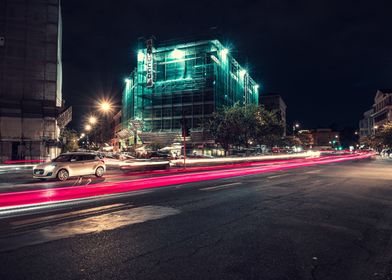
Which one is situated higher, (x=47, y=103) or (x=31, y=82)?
(x=31, y=82)

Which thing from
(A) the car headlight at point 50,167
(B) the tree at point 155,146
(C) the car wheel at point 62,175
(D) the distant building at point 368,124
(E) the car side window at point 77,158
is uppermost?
(D) the distant building at point 368,124

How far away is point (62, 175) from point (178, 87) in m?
48.0

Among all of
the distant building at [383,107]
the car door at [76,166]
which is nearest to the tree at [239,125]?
the car door at [76,166]

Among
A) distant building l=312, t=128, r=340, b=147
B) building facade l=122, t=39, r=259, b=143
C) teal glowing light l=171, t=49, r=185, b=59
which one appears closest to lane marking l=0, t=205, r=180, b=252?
building facade l=122, t=39, r=259, b=143

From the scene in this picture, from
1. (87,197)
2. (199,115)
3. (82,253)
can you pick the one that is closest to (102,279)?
(82,253)

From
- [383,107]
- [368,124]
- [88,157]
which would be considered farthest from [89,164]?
[368,124]

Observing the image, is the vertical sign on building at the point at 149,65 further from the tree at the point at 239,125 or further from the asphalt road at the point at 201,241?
the asphalt road at the point at 201,241

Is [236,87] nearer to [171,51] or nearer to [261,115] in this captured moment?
[171,51]

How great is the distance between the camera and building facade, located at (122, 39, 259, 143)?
5875cm

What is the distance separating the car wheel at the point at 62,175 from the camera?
14.8 metres

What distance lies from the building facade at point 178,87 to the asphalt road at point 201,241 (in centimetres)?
4861

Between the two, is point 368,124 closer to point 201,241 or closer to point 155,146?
point 155,146

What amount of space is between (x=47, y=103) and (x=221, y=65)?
34.7m

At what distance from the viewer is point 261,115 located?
4419 centimetres
